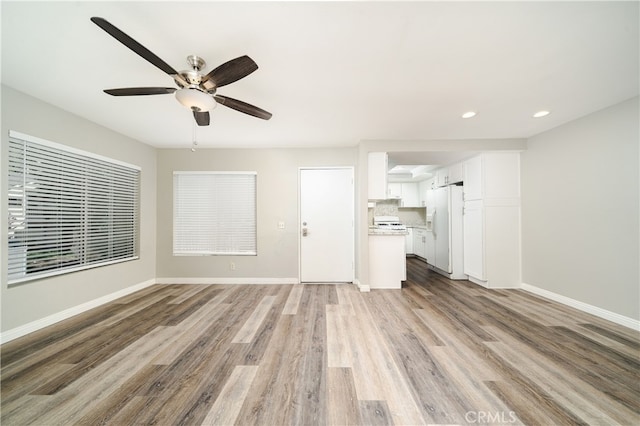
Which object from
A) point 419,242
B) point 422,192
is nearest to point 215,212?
point 419,242

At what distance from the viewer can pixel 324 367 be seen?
1700 mm

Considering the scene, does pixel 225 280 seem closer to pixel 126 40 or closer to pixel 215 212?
pixel 215 212

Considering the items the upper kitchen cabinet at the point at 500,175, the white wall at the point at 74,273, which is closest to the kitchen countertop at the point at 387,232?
the upper kitchen cabinet at the point at 500,175

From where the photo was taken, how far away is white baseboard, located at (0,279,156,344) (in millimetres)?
2107

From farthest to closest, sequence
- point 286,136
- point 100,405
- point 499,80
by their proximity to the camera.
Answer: point 286,136, point 499,80, point 100,405

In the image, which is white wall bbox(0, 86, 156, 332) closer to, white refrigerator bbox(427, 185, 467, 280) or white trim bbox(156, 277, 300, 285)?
white trim bbox(156, 277, 300, 285)

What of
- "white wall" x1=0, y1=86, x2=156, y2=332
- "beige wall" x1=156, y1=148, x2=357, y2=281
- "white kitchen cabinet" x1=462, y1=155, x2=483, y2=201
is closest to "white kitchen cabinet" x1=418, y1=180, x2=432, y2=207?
"white kitchen cabinet" x1=462, y1=155, x2=483, y2=201

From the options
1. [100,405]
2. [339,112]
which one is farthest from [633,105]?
[100,405]

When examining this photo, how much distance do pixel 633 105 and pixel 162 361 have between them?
16.9ft

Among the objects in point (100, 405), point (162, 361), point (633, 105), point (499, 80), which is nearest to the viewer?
point (100, 405)

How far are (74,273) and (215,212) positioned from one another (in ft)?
6.16

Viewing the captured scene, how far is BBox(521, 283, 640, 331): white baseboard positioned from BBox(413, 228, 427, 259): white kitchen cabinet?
2.25m

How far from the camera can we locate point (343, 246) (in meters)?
3.97

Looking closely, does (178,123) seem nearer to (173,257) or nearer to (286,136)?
(286,136)
